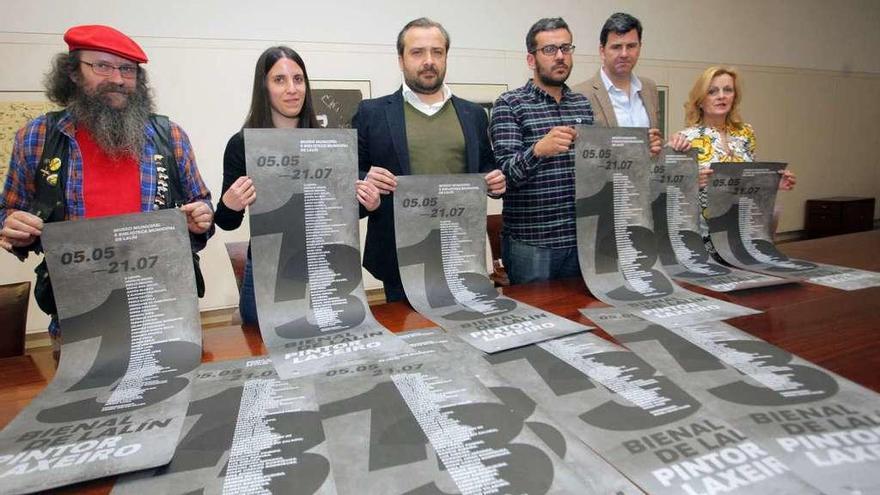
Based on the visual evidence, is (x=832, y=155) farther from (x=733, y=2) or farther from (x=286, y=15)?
(x=286, y=15)

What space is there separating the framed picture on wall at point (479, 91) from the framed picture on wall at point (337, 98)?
29.5 inches

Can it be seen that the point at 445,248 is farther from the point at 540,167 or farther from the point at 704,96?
the point at 704,96

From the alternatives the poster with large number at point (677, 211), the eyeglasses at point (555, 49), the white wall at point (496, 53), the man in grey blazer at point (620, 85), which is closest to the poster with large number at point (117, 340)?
the poster with large number at point (677, 211)

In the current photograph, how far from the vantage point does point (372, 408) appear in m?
0.59

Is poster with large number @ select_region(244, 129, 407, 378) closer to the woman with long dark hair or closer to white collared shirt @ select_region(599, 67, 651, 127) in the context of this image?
the woman with long dark hair

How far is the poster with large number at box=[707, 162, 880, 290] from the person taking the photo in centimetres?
126

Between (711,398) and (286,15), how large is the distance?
3529mm

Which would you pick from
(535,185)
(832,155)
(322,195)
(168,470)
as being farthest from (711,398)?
(832,155)

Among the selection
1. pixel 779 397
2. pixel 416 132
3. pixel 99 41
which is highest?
pixel 99 41

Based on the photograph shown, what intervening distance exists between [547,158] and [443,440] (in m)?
1.14

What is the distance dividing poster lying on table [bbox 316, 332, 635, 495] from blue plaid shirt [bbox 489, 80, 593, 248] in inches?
38.0

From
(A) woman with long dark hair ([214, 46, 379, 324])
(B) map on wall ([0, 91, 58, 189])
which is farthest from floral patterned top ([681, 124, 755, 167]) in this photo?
(B) map on wall ([0, 91, 58, 189])

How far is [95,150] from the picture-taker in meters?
1.27

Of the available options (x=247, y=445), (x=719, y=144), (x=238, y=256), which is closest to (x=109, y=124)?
(x=238, y=256)
